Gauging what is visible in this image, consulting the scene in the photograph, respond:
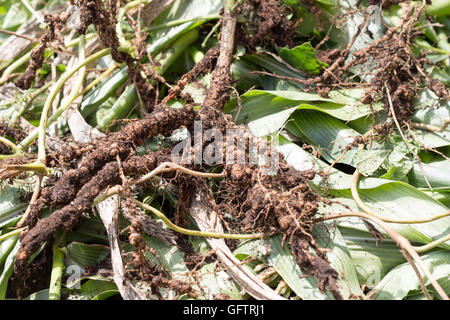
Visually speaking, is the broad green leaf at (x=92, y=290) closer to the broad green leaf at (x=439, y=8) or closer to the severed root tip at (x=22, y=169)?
the severed root tip at (x=22, y=169)

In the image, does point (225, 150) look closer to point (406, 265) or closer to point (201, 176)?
point (201, 176)

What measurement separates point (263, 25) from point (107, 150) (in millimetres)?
755

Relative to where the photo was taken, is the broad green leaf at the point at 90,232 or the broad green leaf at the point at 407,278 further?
the broad green leaf at the point at 90,232

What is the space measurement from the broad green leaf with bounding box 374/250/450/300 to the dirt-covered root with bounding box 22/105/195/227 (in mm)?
692

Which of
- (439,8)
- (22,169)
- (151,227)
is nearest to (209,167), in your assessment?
(151,227)

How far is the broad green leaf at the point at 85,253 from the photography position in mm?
1203

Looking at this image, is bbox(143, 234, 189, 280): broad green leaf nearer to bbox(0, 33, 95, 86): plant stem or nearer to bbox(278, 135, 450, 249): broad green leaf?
bbox(278, 135, 450, 249): broad green leaf

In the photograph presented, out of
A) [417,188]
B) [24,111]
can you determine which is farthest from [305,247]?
[24,111]

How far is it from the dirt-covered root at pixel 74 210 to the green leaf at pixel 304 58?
0.66 metres

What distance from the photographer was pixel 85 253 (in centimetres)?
121

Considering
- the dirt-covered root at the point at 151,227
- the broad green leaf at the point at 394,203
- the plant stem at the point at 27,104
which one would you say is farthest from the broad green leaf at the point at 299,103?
the plant stem at the point at 27,104

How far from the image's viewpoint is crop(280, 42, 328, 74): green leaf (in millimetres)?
1456

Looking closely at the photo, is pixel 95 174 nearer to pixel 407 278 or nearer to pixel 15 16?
pixel 407 278

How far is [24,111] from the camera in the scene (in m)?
1.56
